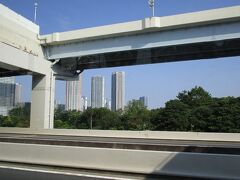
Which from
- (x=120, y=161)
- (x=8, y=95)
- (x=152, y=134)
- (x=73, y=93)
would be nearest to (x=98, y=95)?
(x=73, y=93)

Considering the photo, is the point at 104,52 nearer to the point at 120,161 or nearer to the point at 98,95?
the point at 120,161

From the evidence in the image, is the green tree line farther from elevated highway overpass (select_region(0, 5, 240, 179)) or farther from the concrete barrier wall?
the concrete barrier wall

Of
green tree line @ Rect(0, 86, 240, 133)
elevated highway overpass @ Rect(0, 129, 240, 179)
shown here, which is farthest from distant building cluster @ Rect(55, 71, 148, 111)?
elevated highway overpass @ Rect(0, 129, 240, 179)

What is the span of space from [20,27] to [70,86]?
5229 inches

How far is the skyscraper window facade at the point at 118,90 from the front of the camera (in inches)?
6934

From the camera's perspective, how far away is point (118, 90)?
176 m

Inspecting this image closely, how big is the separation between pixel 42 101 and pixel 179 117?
39.1m

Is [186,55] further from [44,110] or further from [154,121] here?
[154,121]

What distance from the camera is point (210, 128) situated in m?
65.2

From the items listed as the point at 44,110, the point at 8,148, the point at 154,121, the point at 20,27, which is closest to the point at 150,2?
the point at 20,27

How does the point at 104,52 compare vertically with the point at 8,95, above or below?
below

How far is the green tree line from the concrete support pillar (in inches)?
1442

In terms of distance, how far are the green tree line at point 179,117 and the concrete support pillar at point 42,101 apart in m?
36.6

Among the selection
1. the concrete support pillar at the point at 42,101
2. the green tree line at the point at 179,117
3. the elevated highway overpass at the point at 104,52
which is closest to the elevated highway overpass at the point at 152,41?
the elevated highway overpass at the point at 104,52
